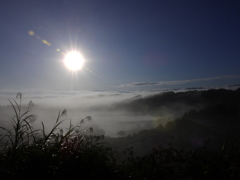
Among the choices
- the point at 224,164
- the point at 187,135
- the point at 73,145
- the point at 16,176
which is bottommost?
the point at 187,135

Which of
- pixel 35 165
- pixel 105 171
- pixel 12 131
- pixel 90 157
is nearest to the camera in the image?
pixel 35 165

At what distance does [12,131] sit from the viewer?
4.68 m

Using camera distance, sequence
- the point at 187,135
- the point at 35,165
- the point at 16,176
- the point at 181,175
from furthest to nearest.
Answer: the point at 187,135, the point at 181,175, the point at 35,165, the point at 16,176

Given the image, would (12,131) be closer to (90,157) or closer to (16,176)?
(16,176)

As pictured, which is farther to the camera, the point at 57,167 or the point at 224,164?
the point at 224,164

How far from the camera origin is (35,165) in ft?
10.9

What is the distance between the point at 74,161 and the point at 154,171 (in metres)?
2.13

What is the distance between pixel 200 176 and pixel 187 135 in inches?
7353

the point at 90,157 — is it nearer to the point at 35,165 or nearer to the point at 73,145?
the point at 73,145

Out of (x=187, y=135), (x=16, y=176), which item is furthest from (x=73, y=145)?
(x=187, y=135)

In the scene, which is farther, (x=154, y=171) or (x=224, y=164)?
(x=154, y=171)

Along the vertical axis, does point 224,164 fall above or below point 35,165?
below

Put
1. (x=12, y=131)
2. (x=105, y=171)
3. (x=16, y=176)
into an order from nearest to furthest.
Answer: (x=16, y=176), (x=105, y=171), (x=12, y=131)

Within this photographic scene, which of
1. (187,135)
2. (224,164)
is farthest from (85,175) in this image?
(187,135)
